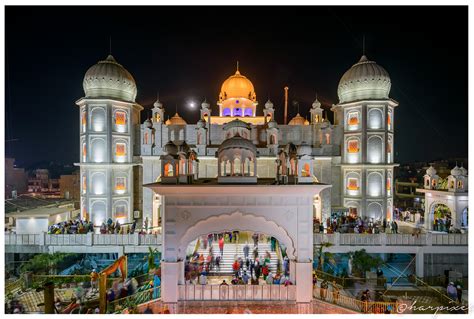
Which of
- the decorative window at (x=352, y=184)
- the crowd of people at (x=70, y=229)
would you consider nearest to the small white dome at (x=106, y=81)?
the crowd of people at (x=70, y=229)

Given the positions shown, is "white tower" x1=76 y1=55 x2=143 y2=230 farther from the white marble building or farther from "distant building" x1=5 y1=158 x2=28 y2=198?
"distant building" x1=5 y1=158 x2=28 y2=198

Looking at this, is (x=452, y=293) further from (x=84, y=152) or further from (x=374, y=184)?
(x=84, y=152)

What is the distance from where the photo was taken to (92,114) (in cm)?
2281

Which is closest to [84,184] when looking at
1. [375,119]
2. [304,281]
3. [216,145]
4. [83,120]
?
[83,120]

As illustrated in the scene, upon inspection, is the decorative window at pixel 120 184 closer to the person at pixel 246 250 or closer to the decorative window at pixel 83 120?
the decorative window at pixel 83 120

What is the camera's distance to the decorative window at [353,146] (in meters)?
23.8

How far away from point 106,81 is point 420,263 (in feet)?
78.2

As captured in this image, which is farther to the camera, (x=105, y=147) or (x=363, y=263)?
(x=105, y=147)

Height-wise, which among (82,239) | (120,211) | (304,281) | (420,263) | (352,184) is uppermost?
(352,184)

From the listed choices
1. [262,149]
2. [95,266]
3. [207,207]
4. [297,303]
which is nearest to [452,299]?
[297,303]

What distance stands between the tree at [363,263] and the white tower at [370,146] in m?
7.91

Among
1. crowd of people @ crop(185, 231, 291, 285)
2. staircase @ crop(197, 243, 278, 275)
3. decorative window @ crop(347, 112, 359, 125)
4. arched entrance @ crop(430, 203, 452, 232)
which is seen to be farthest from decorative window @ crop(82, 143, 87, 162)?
arched entrance @ crop(430, 203, 452, 232)

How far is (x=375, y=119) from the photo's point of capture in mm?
23422

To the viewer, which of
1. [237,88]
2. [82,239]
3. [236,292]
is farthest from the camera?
[237,88]
